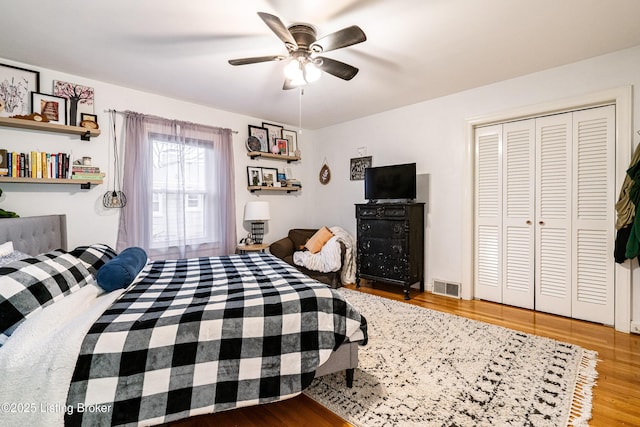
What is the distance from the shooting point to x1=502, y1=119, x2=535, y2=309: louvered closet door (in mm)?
3242

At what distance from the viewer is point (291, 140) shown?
5.04m

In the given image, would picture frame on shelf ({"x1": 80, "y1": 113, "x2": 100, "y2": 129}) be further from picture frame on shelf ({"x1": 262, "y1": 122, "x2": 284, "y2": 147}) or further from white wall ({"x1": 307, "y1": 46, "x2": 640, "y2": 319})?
white wall ({"x1": 307, "y1": 46, "x2": 640, "y2": 319})

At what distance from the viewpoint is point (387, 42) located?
2.43m

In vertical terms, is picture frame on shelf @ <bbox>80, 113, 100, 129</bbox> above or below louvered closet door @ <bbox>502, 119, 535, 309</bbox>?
above

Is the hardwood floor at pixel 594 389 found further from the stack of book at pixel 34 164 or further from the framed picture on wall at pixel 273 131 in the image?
the framed picture on wall at pixel 273 131

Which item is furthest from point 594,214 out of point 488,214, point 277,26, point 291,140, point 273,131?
point 273,131

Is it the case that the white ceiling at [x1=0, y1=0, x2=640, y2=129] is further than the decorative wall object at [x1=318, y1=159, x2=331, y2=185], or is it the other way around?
the decorative wall object at [x1=318, y1=159, x2=331, y2=185]

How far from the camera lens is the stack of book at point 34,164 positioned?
8.70 feet

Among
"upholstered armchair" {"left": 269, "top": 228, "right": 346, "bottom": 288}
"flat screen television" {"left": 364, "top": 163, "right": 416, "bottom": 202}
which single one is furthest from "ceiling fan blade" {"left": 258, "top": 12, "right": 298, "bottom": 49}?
"upholstered armchair" {"left": 269, "top": 228, "right": 346, "bottom": 288}

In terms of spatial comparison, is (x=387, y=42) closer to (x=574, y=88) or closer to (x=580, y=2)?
(x=580, y=2)

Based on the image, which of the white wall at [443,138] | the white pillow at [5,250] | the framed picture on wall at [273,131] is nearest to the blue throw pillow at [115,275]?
the white pillow at [5,250]

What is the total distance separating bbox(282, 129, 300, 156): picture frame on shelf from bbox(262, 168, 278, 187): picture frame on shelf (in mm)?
454

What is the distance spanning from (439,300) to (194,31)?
3.77 m

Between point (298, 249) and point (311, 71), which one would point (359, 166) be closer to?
point (298, 249)
